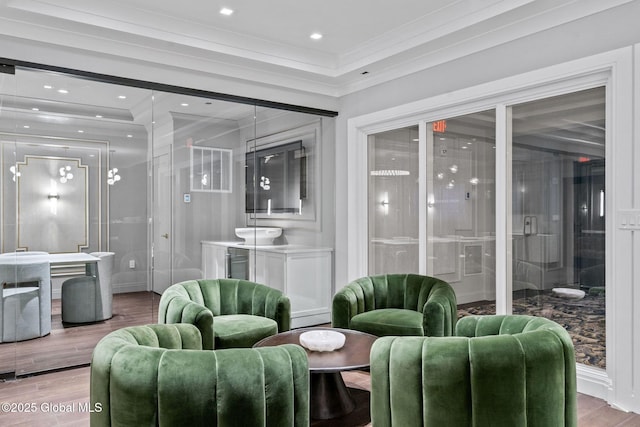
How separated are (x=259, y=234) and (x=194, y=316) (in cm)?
203

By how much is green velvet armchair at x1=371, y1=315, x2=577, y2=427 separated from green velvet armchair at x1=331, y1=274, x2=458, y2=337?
142cm

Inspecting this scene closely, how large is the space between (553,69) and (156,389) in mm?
3320

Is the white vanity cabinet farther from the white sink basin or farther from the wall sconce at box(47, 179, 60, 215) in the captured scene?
the wall sconce at box(47, 179, 60, 215)

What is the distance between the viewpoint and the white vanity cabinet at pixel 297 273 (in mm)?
5031

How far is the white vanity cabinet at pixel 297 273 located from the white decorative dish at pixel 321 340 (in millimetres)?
2020

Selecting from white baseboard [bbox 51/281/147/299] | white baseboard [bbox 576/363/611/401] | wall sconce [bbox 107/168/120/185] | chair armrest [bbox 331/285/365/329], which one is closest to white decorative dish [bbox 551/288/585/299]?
white baseboard [bbox 576/363/611/401]

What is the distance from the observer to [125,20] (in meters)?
3.71

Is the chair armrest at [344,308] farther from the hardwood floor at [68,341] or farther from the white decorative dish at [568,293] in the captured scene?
the hardwood floor at [68,341]

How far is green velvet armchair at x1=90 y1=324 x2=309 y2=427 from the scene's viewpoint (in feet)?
5.42

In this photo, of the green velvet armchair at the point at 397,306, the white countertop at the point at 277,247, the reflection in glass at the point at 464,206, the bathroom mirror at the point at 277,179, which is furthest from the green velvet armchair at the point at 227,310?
the reflection in glass at the point at 464,206

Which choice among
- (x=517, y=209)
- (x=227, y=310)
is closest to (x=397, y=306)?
(x=517, y=209)

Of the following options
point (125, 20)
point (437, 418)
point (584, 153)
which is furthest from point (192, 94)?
point (437, 418)

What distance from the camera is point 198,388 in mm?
1656

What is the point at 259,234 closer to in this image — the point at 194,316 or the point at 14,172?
the point at 194,316
